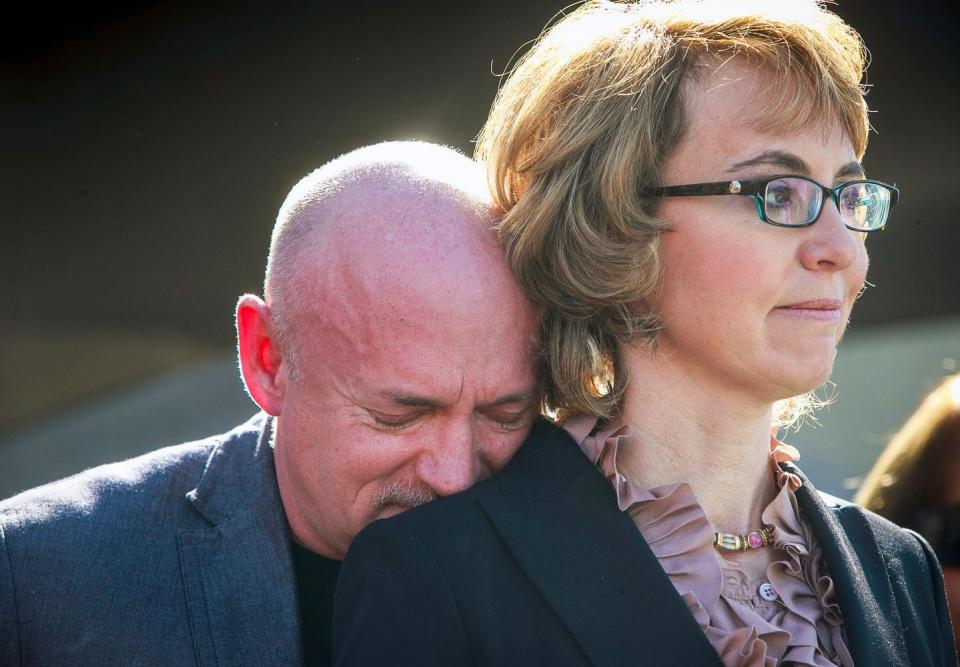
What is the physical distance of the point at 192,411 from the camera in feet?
Result: 14.9

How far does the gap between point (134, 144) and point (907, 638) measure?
3.45 meters

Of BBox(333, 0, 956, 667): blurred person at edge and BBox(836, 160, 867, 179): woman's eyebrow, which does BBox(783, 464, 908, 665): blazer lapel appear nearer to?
BBox(333, 0, 956, 667): blurred person at edge

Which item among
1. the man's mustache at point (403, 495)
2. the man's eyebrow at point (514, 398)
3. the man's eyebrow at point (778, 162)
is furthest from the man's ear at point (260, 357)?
the man's eyebrow at point (778, 162)

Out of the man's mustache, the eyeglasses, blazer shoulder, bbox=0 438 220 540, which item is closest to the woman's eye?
the eyeglasses

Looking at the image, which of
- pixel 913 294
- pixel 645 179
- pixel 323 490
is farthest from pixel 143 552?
pixel 913 294

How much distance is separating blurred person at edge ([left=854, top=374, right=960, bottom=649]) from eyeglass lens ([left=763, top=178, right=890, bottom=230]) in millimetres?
1328

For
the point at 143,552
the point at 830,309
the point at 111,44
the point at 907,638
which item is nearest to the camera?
the point at 830,309

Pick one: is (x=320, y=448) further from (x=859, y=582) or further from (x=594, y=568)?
(x=859, y=582)

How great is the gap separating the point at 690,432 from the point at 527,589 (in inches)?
17.2

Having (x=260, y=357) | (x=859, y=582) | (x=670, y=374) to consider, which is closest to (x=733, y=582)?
(x=859, y=582)

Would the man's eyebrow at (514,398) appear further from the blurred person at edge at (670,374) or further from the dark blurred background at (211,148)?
the dark blurred background at (211,148)

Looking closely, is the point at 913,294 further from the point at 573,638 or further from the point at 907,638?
the point at 573,638

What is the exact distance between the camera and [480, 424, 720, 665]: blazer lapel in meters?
1.70

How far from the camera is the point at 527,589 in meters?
1.74
